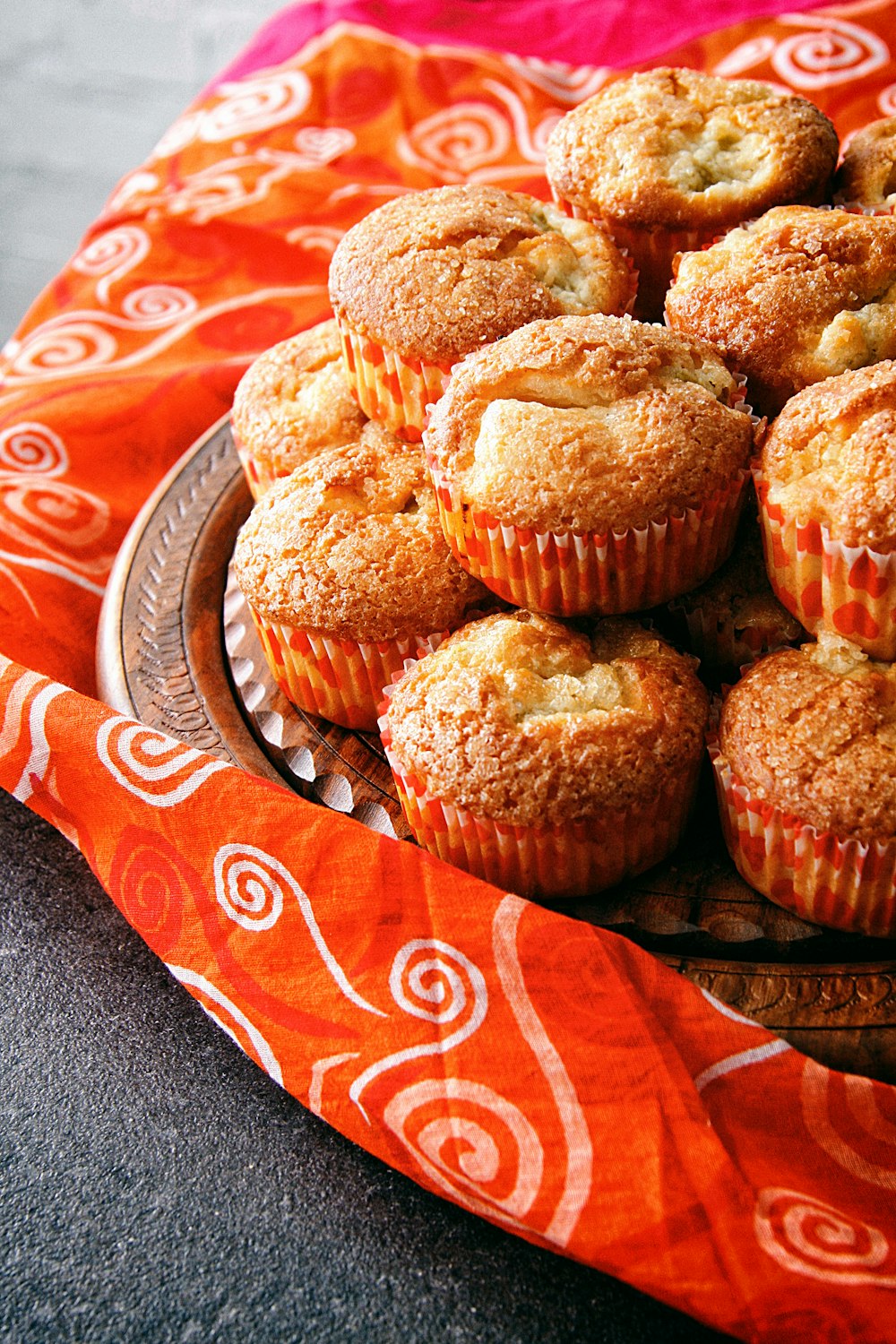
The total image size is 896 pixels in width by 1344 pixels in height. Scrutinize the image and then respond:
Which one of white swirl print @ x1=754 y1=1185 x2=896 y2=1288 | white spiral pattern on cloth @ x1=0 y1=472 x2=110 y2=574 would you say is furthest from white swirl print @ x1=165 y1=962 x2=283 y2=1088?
white spiral pattern on cloth @ x1=0 y1=472 x2=110 y2=574

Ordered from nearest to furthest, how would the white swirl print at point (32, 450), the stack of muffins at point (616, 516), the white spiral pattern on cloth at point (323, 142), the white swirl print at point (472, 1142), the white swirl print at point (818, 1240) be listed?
the white swirl print at point (818, 1240)
the white swirl print at point (472, 1142)
the stack of muffins at point (616, 516)
the white swirl print at point (32, 450)
the white spiral pattern on cloth at point (323, 142)

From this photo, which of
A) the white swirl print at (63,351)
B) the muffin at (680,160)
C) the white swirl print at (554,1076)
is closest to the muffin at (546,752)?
the white swirl print at (554,1076)

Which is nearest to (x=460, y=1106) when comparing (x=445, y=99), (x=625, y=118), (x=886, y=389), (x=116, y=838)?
(x=116, y=838)

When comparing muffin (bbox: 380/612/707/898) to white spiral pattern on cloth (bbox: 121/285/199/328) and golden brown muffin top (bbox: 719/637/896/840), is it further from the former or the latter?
white spiral pattern on cloth (bbox: 121/285/199/328)

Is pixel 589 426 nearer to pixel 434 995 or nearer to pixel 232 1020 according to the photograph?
pixel 434 995

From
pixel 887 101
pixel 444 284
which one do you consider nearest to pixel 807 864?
pixel 444 284

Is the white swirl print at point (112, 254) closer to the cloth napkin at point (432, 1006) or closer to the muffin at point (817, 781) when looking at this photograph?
the cloth napkin at point (432, 1006)
